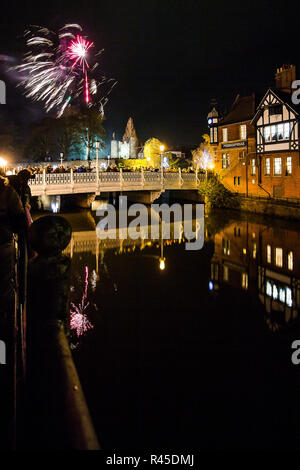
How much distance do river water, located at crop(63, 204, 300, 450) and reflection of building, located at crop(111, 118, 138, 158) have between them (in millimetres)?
83907

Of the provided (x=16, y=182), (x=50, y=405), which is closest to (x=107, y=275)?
(x=16, y=182)

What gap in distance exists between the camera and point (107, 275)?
16125mm

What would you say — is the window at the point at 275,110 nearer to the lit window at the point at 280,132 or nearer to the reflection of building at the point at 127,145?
the lit window at the point at 280,132

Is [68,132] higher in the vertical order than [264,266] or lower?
higher

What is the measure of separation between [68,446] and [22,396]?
2.92ft

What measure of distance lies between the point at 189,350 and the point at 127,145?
3854 inches

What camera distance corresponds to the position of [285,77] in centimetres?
3647

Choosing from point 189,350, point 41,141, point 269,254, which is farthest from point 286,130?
point 41,141

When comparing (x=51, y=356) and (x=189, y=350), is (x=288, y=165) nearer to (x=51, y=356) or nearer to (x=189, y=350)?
(x=189, y=350)

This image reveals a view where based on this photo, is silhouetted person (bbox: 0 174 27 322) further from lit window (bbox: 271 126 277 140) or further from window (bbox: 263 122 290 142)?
lit window (bbox: 271 126 277 140)

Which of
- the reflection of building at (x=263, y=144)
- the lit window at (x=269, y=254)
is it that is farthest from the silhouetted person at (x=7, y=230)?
the reflection of building at (x=263, y=144)

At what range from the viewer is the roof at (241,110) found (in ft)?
134

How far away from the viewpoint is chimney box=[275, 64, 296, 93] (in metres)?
35.8

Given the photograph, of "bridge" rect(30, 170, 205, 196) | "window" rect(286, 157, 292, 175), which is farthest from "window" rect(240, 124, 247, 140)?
"window" rect(286, 157, 292, 175)
